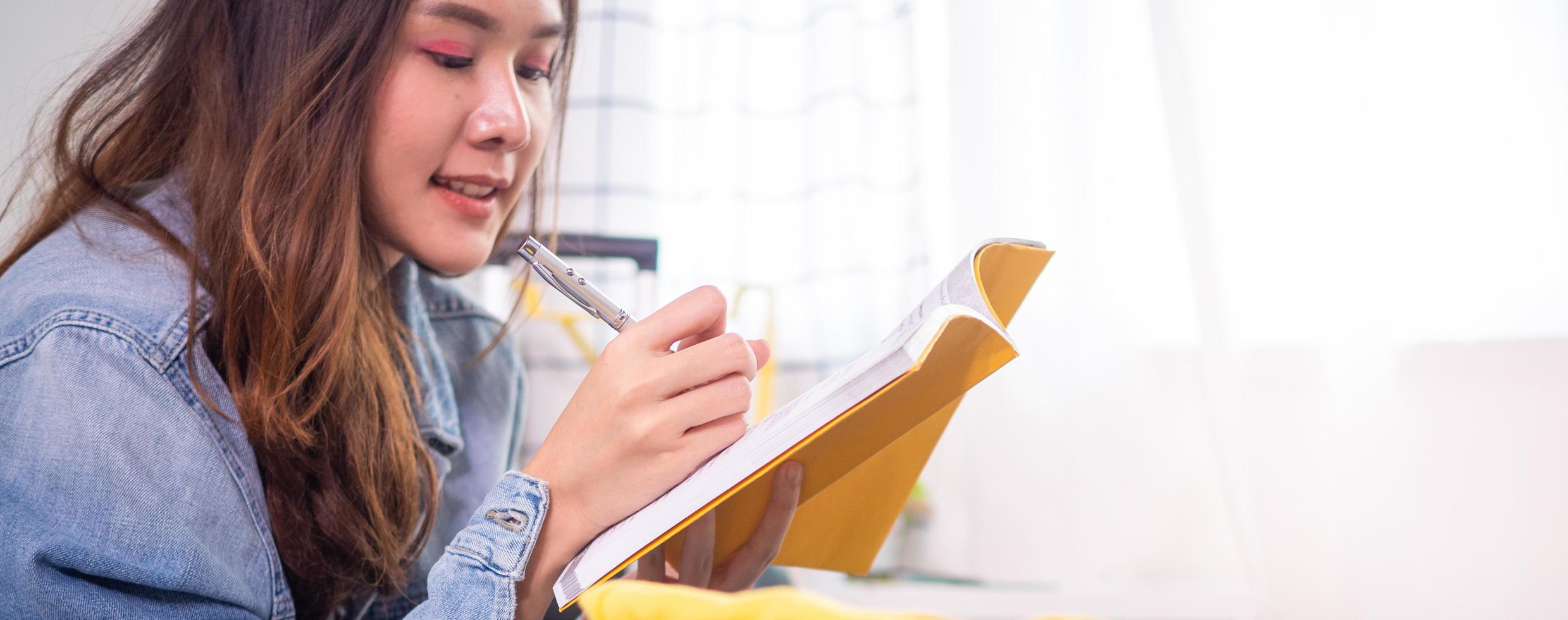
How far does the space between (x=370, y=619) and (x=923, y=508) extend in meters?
1.09

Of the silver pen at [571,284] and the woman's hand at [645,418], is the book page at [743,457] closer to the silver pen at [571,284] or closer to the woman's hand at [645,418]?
the woman's hand at [645,418]

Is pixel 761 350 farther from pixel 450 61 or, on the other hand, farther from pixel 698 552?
pixel 450 61

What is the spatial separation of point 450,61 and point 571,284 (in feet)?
0.56

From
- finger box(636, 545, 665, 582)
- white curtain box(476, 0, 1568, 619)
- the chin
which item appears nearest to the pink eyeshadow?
the chin

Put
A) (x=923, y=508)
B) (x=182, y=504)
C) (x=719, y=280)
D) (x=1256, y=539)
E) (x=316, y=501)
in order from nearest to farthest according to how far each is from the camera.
Result: (x=182, y=504)
(x=316, y=501)
(x=1256, y=539)
(x=923, y=508)
(x=719, y=280)

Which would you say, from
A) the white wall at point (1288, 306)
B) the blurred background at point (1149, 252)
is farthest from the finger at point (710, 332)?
the white wall at point (1288, 306)

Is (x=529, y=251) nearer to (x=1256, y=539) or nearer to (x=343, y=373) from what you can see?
(x=343, y=373)

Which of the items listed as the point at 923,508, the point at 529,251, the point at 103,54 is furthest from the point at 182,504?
the point at 923,508

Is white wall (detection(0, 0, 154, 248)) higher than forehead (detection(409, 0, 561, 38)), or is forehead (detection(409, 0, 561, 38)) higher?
white wall (detection(0, 0, 154, 248))

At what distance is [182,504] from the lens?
17.1 inches

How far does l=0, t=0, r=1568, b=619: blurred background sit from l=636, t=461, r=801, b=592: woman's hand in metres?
0.64

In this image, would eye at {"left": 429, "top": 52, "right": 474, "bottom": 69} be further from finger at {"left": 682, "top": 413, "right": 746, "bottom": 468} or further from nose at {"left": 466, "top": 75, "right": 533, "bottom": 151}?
finger at {"left": 682, "top": 413, "right": 746, "bottom": 468}

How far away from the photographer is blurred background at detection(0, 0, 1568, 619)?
2.88 feet

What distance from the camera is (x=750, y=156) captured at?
5.82 ft
